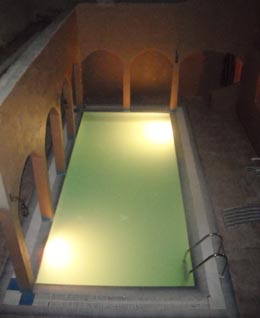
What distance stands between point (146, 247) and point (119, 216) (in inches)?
58.1

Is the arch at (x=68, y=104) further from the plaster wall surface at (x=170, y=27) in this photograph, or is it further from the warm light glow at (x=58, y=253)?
the warm light glow at (x=58, y=253)

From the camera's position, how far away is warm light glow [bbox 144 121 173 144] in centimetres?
1394

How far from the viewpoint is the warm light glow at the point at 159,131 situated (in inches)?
549

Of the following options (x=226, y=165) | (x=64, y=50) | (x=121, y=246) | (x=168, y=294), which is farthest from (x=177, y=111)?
(x=168, y=294)

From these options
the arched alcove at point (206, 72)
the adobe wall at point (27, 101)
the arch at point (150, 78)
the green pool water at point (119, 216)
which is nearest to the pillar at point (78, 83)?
the green pool water at point (119, 216)

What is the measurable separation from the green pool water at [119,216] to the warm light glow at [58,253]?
0.09 ft

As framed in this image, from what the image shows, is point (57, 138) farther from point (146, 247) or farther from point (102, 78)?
point (102, 78)

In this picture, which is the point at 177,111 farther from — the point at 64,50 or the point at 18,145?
the point at 18,145

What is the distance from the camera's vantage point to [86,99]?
54.6ft

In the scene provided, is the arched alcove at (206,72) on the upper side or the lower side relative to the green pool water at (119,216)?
upper

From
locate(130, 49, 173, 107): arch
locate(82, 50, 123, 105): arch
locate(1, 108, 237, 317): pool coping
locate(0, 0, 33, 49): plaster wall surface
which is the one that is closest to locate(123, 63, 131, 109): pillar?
locate(130, 49, 173, 107): arch

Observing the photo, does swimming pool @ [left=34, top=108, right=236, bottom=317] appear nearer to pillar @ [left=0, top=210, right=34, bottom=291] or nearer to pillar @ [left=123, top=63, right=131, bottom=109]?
pillar @ [left=0, top=210, right=34, bottom=291]

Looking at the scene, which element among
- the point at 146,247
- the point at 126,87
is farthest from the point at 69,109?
the point at 146,247

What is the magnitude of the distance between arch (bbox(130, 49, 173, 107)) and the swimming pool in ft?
9.88
